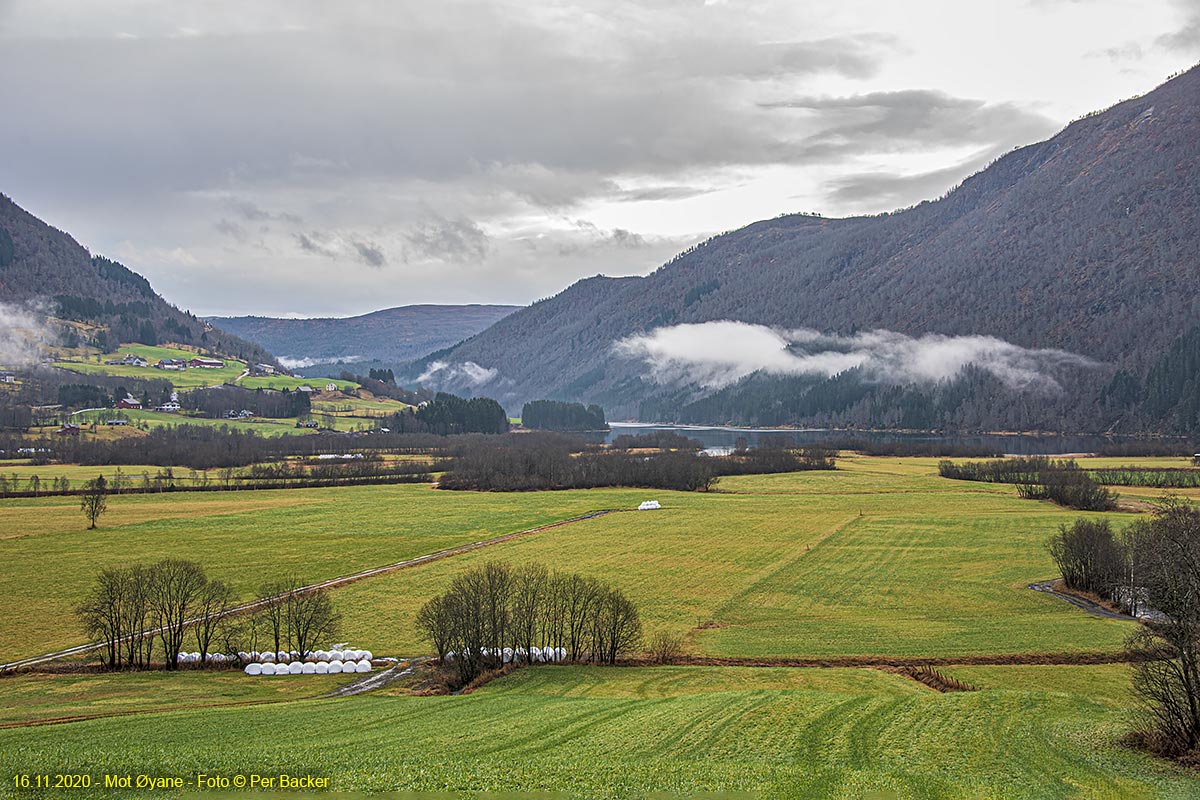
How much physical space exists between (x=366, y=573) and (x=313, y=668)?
3001 cm

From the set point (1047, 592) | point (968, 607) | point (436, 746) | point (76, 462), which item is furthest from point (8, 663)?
point (76, 462)

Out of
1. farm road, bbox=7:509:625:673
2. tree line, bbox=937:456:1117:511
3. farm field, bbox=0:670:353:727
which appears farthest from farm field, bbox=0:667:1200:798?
tree line, bbox=937:456:1117:511

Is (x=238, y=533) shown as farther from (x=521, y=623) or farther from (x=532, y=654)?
(x=532, y=654)

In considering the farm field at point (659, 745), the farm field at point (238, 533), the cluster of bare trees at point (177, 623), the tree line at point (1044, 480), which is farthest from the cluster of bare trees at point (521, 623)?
the tree line at point (1044, 480)

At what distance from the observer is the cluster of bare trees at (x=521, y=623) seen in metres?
47.7

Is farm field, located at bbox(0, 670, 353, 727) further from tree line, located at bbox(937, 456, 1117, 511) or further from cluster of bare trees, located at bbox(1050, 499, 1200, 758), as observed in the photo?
tree line, located at bbox(937, 456, 1117, 511)

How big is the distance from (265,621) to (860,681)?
3988cm

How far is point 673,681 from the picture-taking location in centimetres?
4397

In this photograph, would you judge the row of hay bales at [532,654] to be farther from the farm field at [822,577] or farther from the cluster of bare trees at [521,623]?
the farm field at [822,577]

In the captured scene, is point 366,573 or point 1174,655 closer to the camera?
point 1174,655

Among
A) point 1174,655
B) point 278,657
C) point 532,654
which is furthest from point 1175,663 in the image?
point 278,657

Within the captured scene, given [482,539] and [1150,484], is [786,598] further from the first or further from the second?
[1150,484]

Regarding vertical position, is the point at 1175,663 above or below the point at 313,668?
above

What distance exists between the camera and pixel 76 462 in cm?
17862
